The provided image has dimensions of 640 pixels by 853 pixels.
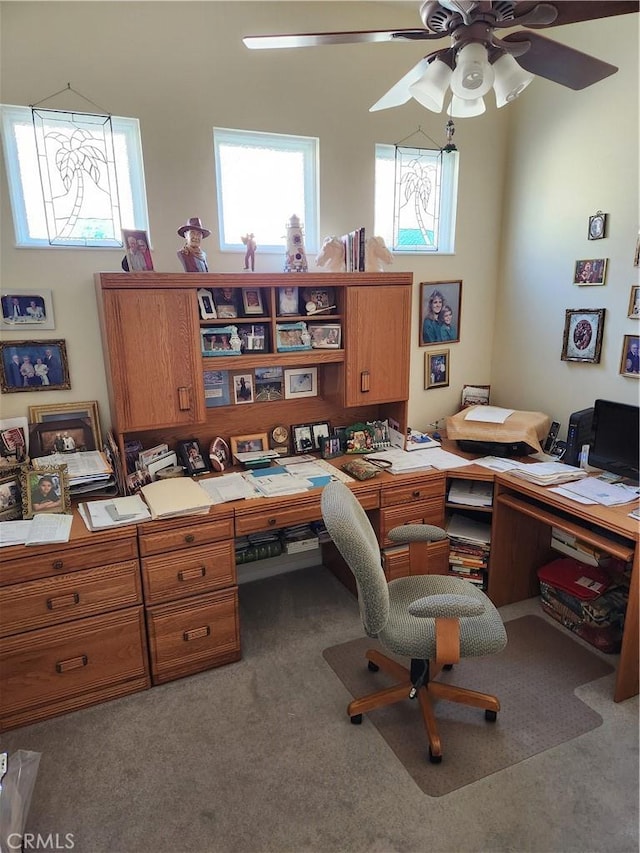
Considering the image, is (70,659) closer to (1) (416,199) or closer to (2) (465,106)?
(2) (465,106)

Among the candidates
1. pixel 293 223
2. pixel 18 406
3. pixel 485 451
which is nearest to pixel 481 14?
pixel 293 223

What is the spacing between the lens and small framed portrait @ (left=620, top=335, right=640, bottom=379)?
2.49m

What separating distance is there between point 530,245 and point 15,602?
3.22 metres

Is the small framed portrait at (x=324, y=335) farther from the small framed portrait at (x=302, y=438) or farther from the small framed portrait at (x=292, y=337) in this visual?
the small framed portrait at (x=302, y=438)

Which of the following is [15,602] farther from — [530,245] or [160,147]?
[530,245]

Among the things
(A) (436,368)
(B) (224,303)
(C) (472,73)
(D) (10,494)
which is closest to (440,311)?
(A) (436,368)

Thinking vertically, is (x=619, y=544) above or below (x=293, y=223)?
below

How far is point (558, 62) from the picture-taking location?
59.9 inches

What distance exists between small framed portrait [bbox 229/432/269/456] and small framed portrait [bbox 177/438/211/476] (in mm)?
190

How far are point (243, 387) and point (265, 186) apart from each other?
3.58 feet

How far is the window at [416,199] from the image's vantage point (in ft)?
9.59

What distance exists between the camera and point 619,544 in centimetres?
208

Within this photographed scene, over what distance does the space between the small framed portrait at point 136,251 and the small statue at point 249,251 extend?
1.59 ft

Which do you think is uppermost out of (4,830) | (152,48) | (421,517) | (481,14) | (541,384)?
(152,48)
